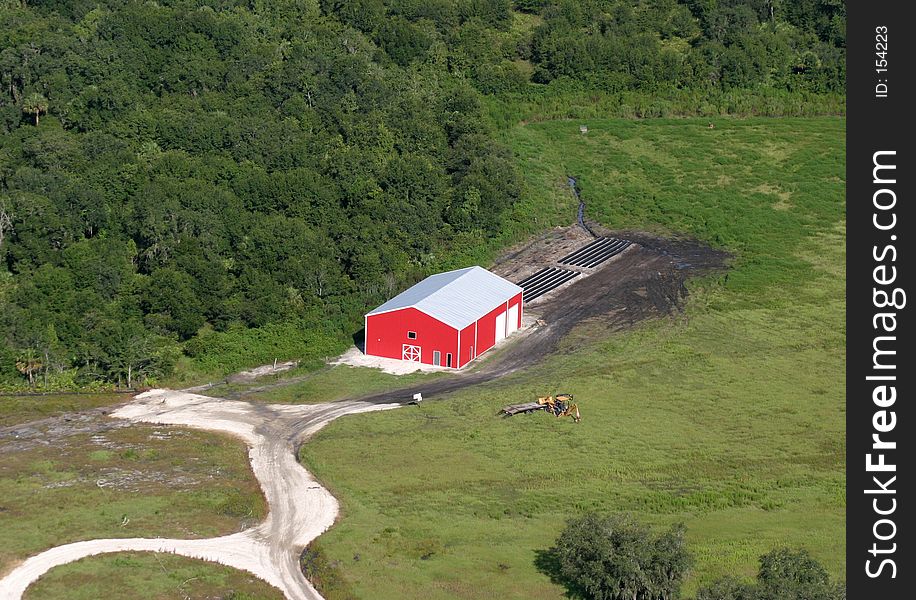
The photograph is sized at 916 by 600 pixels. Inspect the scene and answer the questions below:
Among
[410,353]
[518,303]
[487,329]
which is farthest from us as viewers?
[518,303]

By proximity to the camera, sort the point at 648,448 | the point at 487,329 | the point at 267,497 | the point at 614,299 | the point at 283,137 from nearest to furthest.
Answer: the point at 267,497 < the point at 648,448 < the point at 487,329 < the point at 614,299 < the point at 283,137

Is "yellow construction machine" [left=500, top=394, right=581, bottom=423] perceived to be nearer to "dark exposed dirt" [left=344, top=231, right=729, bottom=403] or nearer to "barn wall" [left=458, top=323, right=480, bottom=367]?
"dark exposed dirt" [left=344, top=231, right=729, bottom=403]

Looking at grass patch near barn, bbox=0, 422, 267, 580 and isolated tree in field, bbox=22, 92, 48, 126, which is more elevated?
isolated tree in field, bbox=22, 92, 48, 126

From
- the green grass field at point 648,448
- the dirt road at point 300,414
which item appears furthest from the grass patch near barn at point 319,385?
the green grass field at point 648,448

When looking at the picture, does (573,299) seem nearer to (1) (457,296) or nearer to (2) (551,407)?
(1) (457,296)

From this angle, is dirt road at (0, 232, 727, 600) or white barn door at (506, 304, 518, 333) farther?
white barn door at (506, 304, 518, 333)

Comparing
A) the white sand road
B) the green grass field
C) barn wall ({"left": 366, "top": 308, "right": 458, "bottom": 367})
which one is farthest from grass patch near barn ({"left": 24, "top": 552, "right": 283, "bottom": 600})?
barn wall ({"left": 366, "top": 308, "right": 458, "bottom": 367})

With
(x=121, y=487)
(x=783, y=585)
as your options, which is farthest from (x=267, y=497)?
(x=783, y=585)
